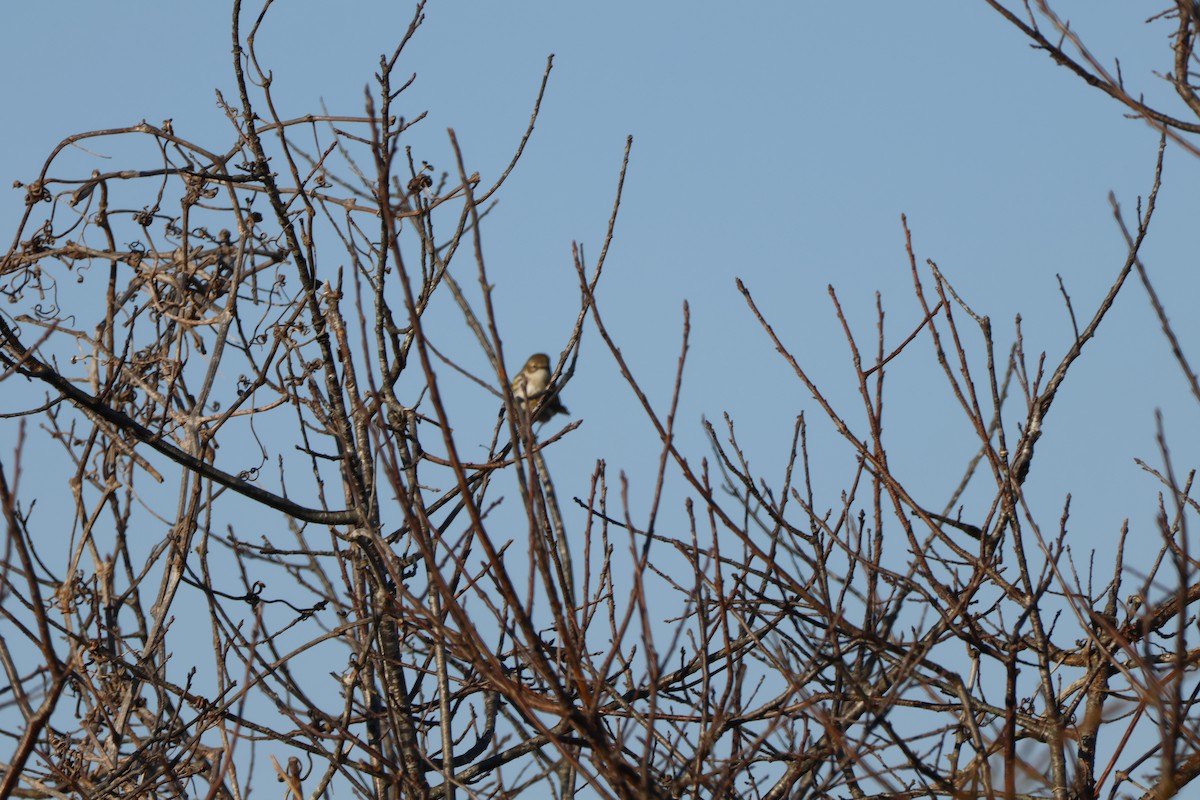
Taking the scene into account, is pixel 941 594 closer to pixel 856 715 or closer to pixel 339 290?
pixel 856 715

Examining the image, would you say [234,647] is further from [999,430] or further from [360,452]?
[999,430]

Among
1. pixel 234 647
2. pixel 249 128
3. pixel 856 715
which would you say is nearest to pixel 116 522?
pixel 234 647

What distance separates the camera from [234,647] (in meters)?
3.77

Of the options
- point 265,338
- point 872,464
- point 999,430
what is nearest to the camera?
point 872,464

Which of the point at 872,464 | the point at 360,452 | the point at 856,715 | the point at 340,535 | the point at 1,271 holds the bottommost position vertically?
the point at 856,715

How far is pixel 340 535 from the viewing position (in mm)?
3477

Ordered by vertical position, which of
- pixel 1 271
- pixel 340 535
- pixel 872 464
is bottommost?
pixel 872 464

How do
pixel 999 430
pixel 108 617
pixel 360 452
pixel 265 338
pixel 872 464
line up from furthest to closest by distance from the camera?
1. pixel 108 617
2. pixel 265 338
3. pixel 360 452
4. pixel 999 430
5. pixel 872 464

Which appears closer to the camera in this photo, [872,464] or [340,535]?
[872,464]

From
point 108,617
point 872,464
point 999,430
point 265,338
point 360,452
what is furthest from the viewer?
point 108,617

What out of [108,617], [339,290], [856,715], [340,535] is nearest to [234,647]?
[340,535]

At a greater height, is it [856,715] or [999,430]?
[999,430]

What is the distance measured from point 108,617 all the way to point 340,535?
1.86 metres

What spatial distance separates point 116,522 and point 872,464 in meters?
3.19
